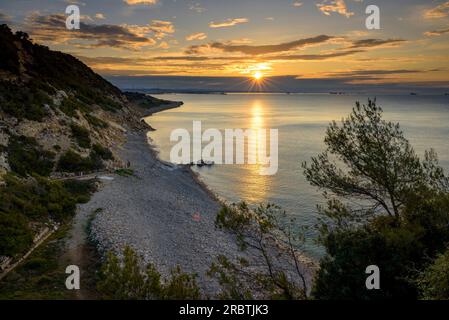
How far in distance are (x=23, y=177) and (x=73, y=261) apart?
18.3 metres

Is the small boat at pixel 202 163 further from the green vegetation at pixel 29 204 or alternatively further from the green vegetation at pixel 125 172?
the green vegetation at pixel 29 204

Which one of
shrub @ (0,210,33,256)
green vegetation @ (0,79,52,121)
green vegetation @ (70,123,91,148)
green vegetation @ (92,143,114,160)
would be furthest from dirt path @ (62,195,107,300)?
green vegetation @ (0,79,52,121)

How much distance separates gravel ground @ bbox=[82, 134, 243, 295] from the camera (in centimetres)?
2925

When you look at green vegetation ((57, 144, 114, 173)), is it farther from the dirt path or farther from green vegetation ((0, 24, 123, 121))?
the dirt path

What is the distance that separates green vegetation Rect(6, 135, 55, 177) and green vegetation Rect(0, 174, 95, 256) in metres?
3.71

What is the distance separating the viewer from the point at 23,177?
40094 millimetres

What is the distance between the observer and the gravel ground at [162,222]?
2925 cm

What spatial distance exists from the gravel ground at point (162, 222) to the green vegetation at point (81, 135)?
10.1 meters

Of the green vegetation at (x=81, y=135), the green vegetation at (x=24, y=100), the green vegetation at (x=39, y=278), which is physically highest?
the green vegetation at (x=24, y=100)

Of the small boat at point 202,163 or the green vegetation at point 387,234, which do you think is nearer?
the green vegetation at point 387,234

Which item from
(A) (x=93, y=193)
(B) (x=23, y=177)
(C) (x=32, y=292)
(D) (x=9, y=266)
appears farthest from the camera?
(A) (x=93, y=193)

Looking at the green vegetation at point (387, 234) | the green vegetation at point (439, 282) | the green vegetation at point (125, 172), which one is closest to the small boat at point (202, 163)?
the green vegetation at point (125, 172)
